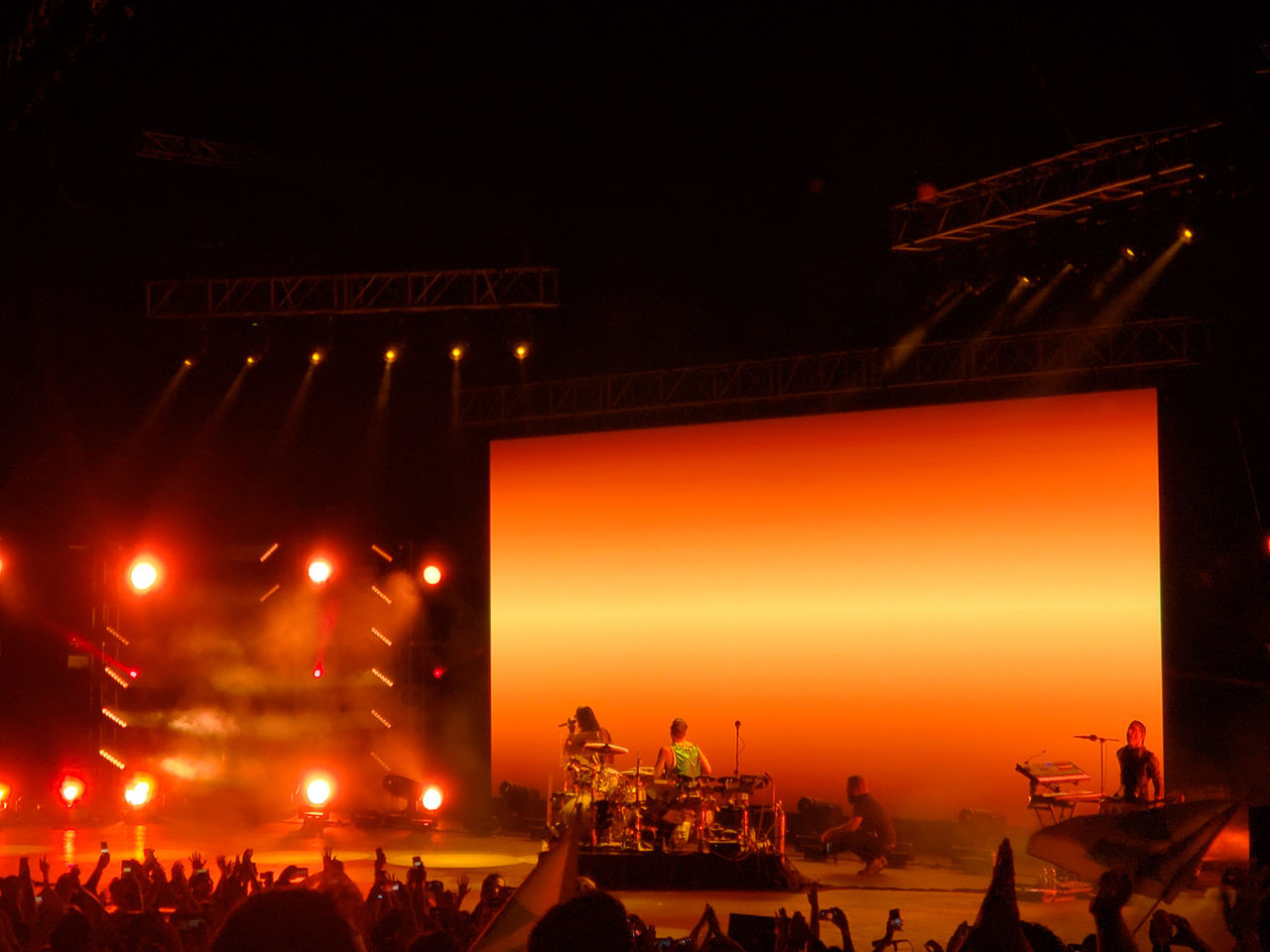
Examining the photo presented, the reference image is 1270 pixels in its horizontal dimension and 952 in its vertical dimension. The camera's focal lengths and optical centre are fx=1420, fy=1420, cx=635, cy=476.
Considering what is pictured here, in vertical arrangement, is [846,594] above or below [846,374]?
below

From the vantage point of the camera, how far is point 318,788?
13.8 meters

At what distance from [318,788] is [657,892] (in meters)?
4.72

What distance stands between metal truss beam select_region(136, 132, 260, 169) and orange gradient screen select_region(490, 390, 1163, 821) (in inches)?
160

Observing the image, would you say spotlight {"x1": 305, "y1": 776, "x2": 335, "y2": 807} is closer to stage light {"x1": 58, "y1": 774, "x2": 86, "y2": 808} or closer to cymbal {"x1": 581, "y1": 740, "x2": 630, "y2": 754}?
stage light {"x1": 58, "y1": 774, "x2": 86, "y2": 808}

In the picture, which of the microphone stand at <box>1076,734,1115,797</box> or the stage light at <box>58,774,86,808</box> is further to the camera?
the stage light at <box>58,774,86,808</box>

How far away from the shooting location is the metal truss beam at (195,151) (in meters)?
11.6

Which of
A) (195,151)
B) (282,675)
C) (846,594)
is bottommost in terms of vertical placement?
(282,675)

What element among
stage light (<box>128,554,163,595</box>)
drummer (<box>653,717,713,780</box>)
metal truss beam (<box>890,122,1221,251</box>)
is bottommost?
drummer (<box>653,717,713,780</box>)

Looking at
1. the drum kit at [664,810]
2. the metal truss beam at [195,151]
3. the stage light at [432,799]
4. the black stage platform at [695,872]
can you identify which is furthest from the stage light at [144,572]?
the black stage platform at [695,872]

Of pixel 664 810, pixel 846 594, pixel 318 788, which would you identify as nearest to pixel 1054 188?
pixel 846 594

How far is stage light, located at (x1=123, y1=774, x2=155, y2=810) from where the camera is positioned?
1394cm

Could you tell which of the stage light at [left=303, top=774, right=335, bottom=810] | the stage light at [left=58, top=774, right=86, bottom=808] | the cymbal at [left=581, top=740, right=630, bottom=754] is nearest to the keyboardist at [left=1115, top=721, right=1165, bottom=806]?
the cymbal at [left=581, top=740, right=630, bottom=754]

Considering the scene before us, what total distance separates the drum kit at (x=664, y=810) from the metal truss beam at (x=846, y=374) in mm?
3756

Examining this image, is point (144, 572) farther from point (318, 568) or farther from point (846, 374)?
point (846, 374)
